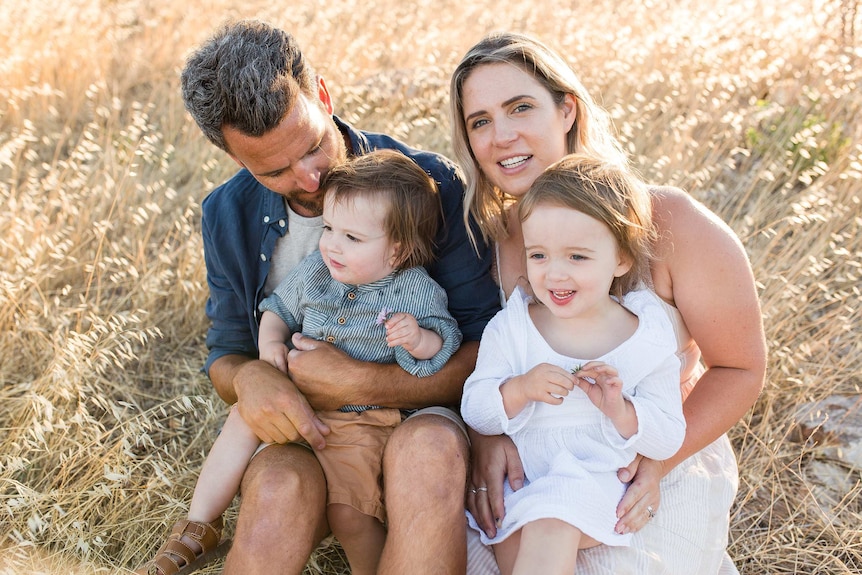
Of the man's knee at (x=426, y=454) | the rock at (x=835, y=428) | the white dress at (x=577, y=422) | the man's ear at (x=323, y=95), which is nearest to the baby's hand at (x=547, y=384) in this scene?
the white dress at (x=577, y=422)

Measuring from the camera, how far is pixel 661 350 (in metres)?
2.43

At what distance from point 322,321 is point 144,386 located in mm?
1616

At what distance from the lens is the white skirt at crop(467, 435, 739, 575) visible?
237cm

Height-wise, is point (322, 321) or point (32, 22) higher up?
point (32, 22)

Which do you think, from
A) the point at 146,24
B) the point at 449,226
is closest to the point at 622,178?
the point at 449,226

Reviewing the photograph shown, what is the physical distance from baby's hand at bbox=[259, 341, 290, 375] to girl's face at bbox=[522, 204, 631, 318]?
988 millimetres

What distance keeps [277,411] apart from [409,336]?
0.51 meters

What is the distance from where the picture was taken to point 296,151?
2816mm

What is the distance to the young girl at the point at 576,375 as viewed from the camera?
90.3 inches

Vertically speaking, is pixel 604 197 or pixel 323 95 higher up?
pixel 323 95

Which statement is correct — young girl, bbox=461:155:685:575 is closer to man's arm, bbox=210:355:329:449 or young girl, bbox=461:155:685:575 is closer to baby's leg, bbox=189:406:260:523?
man's arm, bbox=210:355:329:449

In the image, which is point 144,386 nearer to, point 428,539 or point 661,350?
point 428,539

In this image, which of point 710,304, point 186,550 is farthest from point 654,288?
point 186,550

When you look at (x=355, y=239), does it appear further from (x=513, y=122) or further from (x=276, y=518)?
(x=276, y=518)
